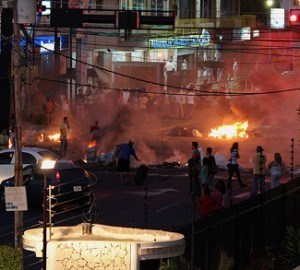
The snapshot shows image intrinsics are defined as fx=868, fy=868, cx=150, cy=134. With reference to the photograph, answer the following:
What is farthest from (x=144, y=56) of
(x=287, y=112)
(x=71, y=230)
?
(x=71, y=230)

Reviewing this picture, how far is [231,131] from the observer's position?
1674 inches

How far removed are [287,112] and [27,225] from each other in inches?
1080

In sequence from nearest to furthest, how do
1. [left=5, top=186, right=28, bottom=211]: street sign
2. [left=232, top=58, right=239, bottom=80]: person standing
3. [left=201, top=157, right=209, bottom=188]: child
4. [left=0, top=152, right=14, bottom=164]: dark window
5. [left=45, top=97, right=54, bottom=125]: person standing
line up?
[left=5, top=186, right=28, bottom=211]: street sign
[left=201, top=157, right=209, bottom=188]: child
[left=0, top=152, right=14, bottom=164]: dark window
[left=45, top=97, right=54, bottom=125]: person standing
[left=232, top=58, right=239, bottom=80]: person standing

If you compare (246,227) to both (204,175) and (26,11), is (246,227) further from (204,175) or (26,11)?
(204,175)

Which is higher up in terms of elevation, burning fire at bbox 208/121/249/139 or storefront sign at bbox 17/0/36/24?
storefront sign at bbox 17/0/36/24

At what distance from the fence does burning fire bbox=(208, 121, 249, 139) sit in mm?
22910

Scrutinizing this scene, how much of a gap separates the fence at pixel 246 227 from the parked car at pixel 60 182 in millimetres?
5317

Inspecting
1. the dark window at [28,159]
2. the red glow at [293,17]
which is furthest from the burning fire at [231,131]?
the dark window at [28,159]

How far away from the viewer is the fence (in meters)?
13.6

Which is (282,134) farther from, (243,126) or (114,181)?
(114,181)

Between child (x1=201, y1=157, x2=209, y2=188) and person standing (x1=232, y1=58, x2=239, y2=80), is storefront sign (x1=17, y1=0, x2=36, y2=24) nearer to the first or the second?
child (x1=201, y1=157, x2=209, y2=188)

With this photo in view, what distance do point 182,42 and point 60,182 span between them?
127 ft

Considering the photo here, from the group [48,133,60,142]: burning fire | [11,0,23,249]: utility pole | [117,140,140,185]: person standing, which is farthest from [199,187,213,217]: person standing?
[48,133,60,142]: burning fire

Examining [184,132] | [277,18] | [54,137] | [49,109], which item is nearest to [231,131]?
[184,132]
